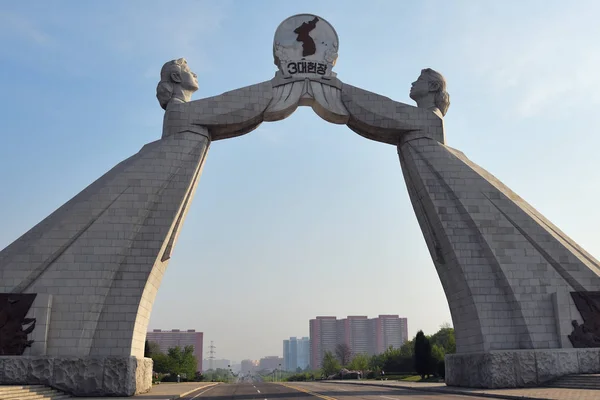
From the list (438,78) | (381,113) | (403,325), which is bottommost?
(403,325)

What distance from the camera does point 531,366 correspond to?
13594 mm

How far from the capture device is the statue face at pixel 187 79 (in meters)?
16.9

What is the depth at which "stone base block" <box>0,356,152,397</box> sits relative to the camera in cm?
1239

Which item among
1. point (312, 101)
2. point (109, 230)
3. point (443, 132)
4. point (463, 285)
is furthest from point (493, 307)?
point (109, 230)

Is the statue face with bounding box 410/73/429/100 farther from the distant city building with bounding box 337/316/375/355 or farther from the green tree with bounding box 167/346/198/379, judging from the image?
the distant city building with bounding box 337/316/375/355

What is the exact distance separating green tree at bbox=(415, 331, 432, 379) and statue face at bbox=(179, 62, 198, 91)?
18501mm

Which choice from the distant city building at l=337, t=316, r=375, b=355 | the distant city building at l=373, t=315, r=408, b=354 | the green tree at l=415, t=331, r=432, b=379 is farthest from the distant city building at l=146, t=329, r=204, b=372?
the green tree at l=415, t=331, r=432, b=379

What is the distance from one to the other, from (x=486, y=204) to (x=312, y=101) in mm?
6213

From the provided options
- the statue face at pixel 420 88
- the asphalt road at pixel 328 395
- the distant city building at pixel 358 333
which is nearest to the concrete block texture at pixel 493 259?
the statue face at pixel 420 88

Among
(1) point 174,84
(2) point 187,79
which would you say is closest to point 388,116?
(2) point 187,79

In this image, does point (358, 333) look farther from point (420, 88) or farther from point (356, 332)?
point (420, 88)

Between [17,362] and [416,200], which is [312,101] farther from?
[17,362]

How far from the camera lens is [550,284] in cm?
1461

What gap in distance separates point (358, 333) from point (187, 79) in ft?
399
